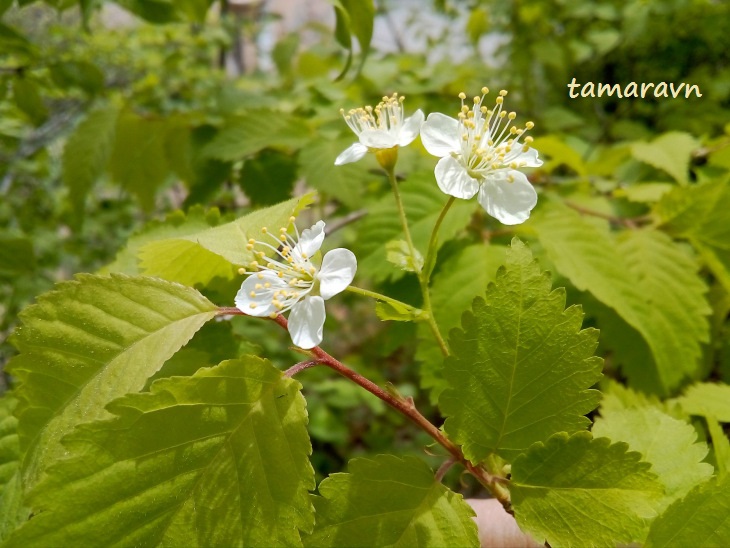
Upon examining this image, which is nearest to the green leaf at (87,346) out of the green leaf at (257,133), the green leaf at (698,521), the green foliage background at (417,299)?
the green foliage background at (417,299)

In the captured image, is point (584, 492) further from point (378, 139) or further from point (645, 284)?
point (645, 284)

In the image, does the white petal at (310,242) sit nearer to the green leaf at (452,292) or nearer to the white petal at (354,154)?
the white petal at (354,154)

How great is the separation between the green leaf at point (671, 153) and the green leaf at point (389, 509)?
3.16 feet

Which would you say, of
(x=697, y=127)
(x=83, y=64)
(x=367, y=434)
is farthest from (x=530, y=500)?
(x=367, y=434)

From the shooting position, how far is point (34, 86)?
1.34 metres

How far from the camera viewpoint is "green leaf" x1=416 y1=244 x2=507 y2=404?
0.79m

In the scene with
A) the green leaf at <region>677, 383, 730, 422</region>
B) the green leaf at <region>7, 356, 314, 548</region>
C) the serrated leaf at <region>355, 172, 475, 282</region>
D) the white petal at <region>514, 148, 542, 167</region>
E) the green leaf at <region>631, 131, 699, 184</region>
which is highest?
the white petal at <region>514, 148, 542, 167</region>

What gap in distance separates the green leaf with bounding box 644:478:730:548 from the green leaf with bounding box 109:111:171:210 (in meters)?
1.38

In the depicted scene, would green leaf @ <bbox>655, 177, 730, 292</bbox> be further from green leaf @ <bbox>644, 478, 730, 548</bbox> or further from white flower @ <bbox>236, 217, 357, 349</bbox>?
white flower @ <bbox>236, 217, 357, 349</bbox>

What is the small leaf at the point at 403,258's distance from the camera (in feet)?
2.06

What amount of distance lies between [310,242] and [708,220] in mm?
780

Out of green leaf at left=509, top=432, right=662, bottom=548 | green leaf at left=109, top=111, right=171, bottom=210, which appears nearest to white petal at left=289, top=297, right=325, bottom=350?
green leaf at left=509, top=432, right=662, bottom=548

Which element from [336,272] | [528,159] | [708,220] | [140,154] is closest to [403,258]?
[336,272]

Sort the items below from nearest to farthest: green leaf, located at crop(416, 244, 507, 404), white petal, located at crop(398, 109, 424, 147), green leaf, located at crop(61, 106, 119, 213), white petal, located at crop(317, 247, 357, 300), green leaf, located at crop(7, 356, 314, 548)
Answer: green leaf, located at crop(7, 356, 314, 548), white petal, located at crop(317, 247, 357, 300), white petal, located at crop(398, 109, 424, 147), green leaf, located at crop(416, 244, 507, 404), green leaf, located at crop(61, 106, 119, 213)
